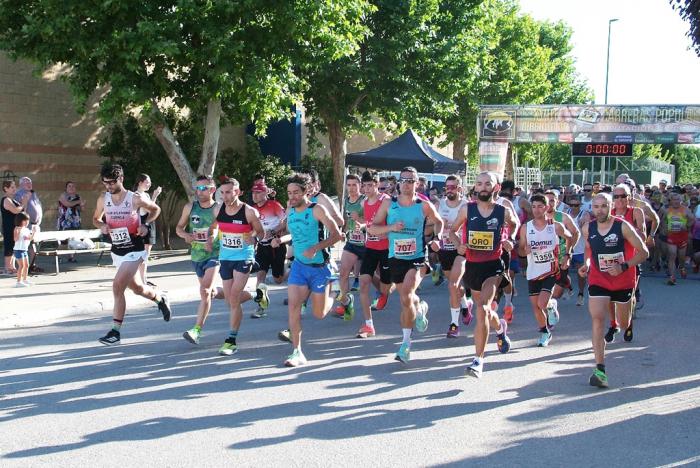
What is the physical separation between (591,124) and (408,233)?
18.8 m

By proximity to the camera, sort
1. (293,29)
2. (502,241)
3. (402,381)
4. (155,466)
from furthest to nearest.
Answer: (293,29)
(502,241)
(402,381)
(155,466)

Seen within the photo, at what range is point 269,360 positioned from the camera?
8172mm

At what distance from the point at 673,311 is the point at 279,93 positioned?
344 inches

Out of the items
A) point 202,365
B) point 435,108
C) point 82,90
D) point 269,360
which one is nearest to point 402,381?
point 269,360

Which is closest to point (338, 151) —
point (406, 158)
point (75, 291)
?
point (406, 158)

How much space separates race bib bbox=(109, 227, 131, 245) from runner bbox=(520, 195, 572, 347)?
440 cm

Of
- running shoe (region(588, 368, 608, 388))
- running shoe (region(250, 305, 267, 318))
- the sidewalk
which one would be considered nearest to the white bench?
the sidewalk

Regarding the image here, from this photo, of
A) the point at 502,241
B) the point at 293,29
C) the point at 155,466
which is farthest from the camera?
the point at 293,29

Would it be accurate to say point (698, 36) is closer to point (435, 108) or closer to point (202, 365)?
point (202, 365)

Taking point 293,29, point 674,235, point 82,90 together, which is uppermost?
point 293,29

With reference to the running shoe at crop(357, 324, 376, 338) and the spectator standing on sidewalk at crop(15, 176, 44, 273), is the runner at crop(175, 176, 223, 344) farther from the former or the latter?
the spectator standing on sidewalk at crop(15, 176, 44, 273)

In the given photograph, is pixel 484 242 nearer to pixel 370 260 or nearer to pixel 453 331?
pixel 453 331

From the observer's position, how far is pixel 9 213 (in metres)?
14.5

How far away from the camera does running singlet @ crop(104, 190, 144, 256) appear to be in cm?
874
